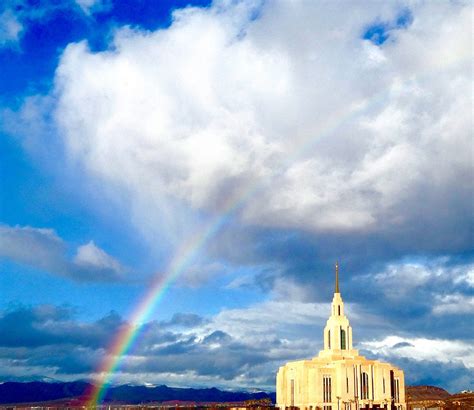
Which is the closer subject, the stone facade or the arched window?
the stone facade

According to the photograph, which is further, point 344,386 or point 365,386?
point 365,386

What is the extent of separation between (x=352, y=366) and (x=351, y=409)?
39.2 ft

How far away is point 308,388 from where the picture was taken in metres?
196

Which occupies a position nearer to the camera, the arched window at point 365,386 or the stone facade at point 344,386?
the stone facade at point 344,386

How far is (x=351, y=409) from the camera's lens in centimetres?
19400

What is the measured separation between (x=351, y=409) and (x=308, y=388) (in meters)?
13.3

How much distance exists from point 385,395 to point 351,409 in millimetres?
11480

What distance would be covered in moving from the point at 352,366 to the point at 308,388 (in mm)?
14072

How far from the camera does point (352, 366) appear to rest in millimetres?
195500

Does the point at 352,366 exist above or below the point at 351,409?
above

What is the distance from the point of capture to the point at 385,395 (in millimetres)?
197750

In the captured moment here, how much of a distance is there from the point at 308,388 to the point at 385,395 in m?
22.6
